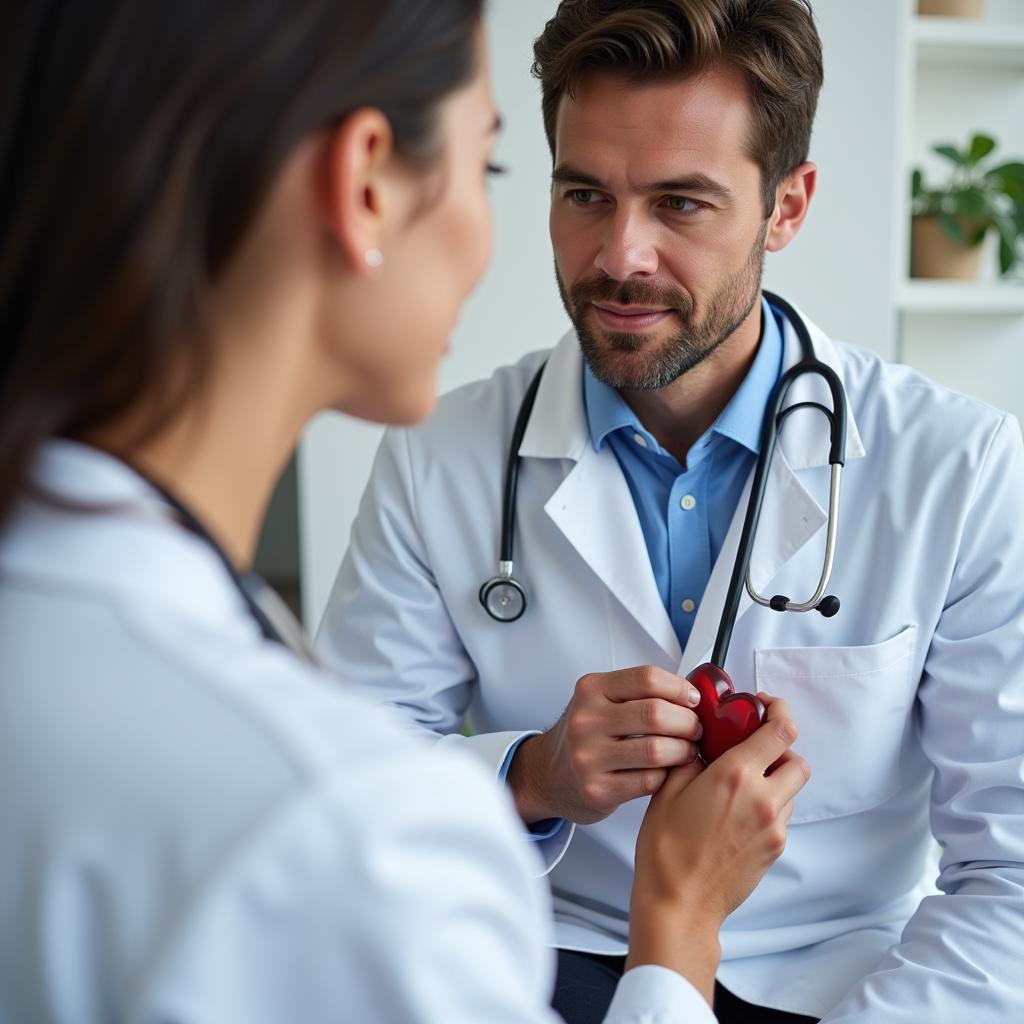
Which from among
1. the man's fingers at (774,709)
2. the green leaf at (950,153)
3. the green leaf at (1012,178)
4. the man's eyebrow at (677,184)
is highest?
the green leaf at (950,153)

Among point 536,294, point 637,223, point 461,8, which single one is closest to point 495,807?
point 461,8

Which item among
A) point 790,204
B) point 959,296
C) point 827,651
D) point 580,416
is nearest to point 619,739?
point 827,651

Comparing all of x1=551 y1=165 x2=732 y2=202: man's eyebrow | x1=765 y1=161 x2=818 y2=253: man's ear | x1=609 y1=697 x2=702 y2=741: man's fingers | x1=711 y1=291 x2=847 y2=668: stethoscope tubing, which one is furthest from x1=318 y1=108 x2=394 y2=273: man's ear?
x1=765 y1=161 x2=818 y2=253: man's ear

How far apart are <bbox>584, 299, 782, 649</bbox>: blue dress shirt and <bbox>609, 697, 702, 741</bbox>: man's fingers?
0.24m

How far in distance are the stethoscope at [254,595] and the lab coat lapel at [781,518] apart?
58 cm

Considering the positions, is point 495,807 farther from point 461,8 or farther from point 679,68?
point 679,68

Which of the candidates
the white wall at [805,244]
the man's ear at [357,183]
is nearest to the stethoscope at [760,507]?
the man's ear at [357,183]

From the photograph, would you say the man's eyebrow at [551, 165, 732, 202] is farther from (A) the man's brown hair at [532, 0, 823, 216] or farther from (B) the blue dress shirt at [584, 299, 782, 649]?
(B) the blue dress shirt at [584, 299, 782, 649]

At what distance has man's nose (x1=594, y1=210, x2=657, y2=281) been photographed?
4.31 feet

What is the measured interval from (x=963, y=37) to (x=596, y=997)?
6.82ft

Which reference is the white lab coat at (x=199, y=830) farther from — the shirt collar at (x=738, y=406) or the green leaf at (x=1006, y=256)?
the green leaf at (x=1006, y=256)

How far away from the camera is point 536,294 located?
2252mm

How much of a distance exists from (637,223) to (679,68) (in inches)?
7.0

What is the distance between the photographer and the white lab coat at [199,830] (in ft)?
1.53
